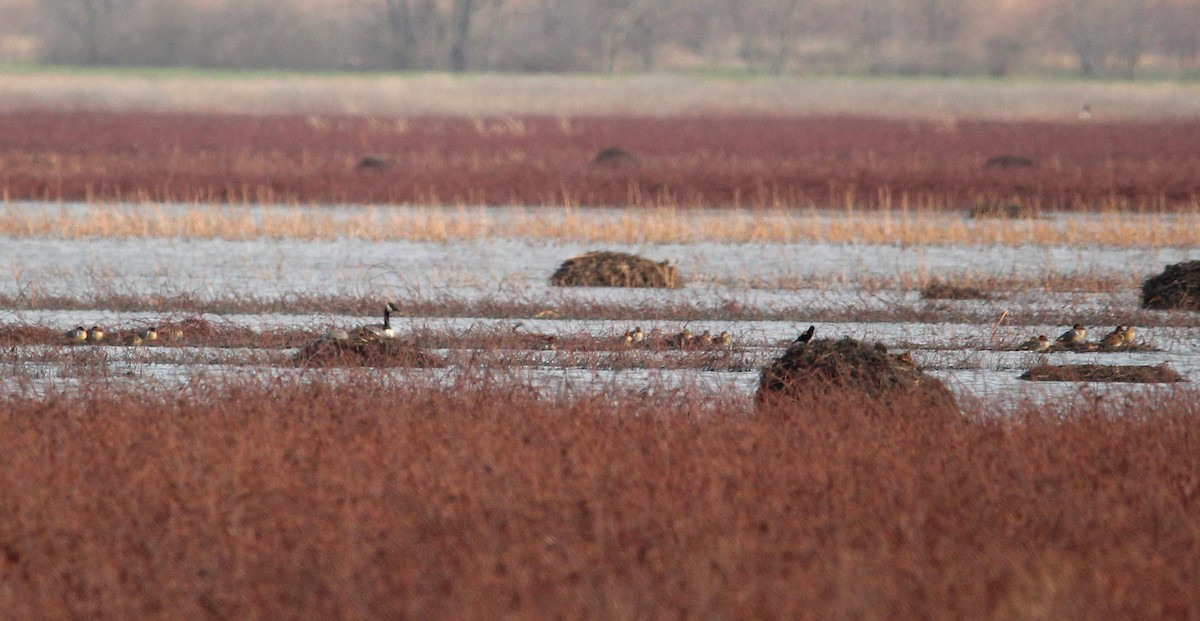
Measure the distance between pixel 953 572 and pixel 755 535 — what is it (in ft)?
3.19

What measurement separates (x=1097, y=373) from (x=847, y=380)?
318 cm

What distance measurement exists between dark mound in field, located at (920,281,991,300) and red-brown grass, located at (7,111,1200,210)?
31.6 ft

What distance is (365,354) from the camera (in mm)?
12195

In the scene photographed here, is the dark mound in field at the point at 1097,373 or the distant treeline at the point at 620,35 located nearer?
the dark mound in field at the point at 1097,373

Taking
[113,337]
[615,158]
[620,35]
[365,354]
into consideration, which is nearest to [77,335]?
[113,337]

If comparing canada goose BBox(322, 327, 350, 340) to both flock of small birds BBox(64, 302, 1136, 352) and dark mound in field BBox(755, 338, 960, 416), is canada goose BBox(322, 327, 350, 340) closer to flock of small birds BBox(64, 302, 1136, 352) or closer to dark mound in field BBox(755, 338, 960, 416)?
flock of small birds BBox(64, 302, 1136, 352)

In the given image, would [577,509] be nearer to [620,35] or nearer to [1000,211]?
[1000,211]

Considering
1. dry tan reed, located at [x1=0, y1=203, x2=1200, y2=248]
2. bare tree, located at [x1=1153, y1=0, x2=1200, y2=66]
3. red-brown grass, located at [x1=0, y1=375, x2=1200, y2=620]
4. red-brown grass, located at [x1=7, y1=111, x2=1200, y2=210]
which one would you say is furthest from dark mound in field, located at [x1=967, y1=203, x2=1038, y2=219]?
bare tree, located at [x1=1153, y1=0, x2=1200, y2=66]

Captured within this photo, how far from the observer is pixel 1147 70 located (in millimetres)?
122500

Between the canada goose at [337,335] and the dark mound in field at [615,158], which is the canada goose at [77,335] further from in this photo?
the dark mound in field at [615,158]

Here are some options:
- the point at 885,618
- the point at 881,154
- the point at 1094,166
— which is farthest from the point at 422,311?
the point at 881,154

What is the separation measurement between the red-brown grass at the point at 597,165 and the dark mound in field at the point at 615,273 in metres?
9.99

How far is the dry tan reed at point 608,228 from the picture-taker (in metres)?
24.4

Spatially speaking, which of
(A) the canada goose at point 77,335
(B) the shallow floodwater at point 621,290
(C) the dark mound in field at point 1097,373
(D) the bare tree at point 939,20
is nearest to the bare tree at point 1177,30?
(D) the bare tree at point 939,20
